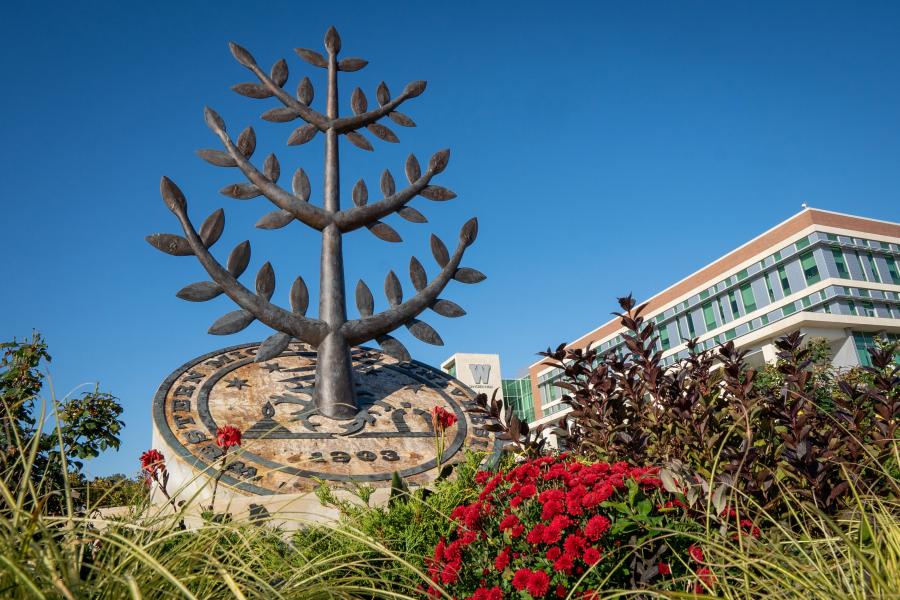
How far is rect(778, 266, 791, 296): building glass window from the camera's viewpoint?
37750 millimetres

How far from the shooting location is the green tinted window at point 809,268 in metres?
36.2

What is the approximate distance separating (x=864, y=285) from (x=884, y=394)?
127ft

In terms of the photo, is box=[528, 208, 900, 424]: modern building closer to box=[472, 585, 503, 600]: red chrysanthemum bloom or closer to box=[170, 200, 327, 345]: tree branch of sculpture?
box=[170, 200, 327, 345]: tree branch of sculpture

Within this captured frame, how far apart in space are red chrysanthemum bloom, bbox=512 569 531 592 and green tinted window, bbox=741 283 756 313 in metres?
41.2

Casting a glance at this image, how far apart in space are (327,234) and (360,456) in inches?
106

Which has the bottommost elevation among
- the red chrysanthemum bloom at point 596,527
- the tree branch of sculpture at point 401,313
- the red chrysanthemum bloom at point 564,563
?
the red chrysanthemum bloom at point 564,563

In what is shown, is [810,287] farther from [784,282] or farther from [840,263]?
[840,263]

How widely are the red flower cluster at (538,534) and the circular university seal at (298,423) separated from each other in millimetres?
2366

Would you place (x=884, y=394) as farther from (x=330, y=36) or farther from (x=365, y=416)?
(x=330, y=36)

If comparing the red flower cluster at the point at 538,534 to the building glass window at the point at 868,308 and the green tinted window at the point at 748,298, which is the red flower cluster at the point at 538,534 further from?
the green tinted window at the point at 748,298

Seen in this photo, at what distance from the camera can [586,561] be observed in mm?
2449

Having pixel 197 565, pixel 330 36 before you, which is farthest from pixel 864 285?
pixel 197 565

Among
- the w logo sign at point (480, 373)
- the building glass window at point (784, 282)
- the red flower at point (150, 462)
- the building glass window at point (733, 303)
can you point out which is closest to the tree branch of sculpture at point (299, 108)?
the red flower at point (150, 462)

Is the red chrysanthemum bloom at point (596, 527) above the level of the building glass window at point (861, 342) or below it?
below
